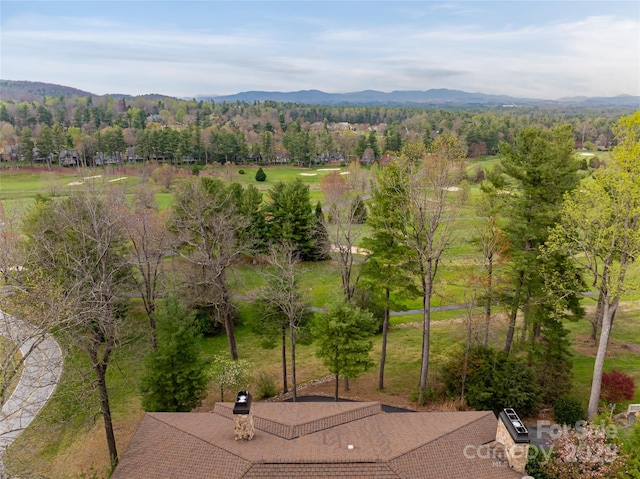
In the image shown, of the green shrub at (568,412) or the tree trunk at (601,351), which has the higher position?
the tree trunk at (601,351)

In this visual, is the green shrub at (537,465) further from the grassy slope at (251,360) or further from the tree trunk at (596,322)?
the tree trunk at (596,322)

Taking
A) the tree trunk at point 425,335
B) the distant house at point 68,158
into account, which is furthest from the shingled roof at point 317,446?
the distant house at point 68,158

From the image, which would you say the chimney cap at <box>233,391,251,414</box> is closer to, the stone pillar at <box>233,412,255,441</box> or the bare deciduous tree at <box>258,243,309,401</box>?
the stone pillar at <box>233,412,255,441</box>

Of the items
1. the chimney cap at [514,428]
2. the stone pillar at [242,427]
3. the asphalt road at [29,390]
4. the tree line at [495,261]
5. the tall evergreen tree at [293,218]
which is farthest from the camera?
the tall evergreen tree at [293,218]

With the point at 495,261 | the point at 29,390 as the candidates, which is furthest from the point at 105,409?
the point at 495,261

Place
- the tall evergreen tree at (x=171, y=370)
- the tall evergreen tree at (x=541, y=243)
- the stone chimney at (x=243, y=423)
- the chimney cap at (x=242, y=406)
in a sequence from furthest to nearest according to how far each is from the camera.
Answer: the tall evergreen tree at (x=541, y=243) → the tall evergreen tree at (x=171, y=370) → the stone chimney at (x=243, y=423) → the chimney cap at (x=242, y=406)

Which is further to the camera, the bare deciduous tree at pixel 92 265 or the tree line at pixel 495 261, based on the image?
the tree line at pixel 495 261

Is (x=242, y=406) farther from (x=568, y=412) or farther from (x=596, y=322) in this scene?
(x=596, y=322)

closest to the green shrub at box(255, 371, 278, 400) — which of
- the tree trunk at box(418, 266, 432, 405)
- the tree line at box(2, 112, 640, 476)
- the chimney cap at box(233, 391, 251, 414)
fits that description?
the tree line at box(2, 112, 640, 476)
